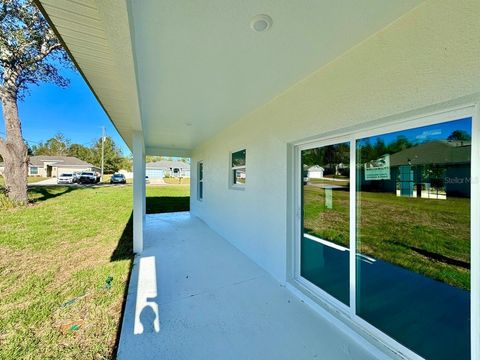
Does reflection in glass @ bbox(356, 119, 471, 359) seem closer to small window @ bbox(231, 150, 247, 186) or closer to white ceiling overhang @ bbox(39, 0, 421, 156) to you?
white ceiling overhang @ bbox(39, 0, 421, 156)

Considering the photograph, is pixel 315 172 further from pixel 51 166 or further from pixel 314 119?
pixel 51 166

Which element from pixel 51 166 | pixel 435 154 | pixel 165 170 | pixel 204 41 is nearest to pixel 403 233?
pixel 435 154

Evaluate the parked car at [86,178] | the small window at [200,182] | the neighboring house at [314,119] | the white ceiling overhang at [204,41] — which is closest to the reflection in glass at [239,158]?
the neighboring house at [314,119]

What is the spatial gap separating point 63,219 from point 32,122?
51.2 m

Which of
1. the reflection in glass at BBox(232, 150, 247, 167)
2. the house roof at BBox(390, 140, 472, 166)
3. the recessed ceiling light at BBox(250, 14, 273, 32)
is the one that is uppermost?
the recessed ceiling light at BBox(250, 14, 273, 32)

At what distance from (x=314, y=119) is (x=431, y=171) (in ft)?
4.17

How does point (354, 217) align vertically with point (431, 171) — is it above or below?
below

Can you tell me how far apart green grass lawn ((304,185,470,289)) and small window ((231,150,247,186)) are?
256cm

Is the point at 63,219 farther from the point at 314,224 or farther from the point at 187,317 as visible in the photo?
the point at 314,224

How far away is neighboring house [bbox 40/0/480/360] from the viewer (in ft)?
4.97

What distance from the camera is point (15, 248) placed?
183 inches

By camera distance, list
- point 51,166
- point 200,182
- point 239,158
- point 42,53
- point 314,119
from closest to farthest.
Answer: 1. point 314,119
2. point 239,158
3. point 200,182
4. point 42,53
5. point 51,166

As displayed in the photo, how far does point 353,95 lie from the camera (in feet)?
6.89

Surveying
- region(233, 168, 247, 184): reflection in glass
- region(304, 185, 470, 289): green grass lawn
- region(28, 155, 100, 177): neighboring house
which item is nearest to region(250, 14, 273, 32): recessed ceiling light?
region(304, 185, 470, 289): green grass lawn
